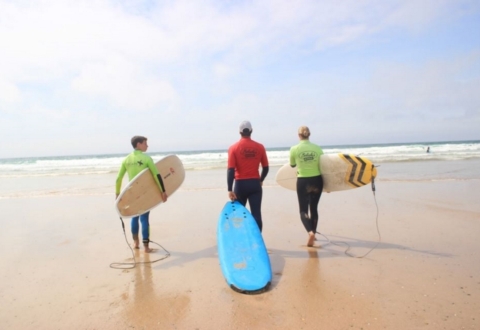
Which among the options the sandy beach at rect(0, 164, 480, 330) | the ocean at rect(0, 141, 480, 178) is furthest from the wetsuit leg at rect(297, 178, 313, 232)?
the ocean at rect(0, 141, 480, 178)

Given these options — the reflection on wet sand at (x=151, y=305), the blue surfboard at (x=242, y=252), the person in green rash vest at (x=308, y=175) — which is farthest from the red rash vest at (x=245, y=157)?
the reflection on wet sand at (x=151, y=305)

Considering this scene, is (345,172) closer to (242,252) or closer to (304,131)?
(304,131)

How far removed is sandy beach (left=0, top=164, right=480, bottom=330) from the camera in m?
2.37

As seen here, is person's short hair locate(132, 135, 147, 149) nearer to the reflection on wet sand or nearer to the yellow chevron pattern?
the reflection on wet sand

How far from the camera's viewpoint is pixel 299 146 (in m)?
4.08

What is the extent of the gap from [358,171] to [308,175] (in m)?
1.15

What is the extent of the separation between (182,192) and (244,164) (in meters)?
5.49

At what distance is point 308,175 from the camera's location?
4.05m

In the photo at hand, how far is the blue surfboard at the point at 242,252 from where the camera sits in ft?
9.22

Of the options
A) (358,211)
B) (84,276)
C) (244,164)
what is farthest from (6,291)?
(358,211)

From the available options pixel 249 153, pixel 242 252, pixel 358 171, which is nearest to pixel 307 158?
pixel 249 153

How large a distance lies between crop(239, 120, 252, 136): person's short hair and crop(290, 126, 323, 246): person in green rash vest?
2.17 feet

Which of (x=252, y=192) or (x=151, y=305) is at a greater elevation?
(x=252, y=192)

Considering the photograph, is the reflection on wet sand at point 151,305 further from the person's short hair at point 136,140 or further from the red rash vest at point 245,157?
the person's short hair at point 136,140
